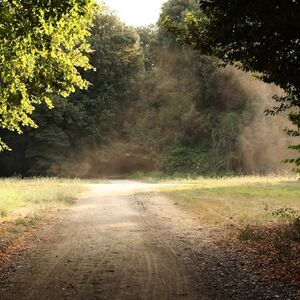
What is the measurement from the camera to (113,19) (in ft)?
157

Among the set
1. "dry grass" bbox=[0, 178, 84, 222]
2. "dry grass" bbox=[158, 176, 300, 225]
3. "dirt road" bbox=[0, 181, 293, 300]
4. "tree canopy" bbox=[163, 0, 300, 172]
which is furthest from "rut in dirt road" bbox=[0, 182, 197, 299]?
"tree canopy" bbox=[163, 0, 300, 172]

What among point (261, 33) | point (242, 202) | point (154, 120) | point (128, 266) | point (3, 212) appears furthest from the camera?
point (154, 120)

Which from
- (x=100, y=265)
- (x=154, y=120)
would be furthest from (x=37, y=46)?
(x=154, y=120)

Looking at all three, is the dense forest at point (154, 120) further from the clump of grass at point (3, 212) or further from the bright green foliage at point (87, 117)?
the clump of grass at point (3, 212)

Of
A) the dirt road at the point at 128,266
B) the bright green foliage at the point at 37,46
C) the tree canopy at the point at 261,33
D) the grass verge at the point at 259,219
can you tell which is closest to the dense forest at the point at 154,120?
the grass verge at the point at 259,219

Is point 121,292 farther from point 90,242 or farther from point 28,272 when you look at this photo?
point 90,242

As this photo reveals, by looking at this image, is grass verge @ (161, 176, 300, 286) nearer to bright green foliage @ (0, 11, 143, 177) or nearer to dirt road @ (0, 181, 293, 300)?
dirt road @ (0, 181, 293, 300)

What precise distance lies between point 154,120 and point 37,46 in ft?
115

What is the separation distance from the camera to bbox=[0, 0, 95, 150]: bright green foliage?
30.1 ft

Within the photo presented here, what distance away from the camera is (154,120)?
4569 centimetres

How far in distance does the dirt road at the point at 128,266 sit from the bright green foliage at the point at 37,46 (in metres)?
4.20

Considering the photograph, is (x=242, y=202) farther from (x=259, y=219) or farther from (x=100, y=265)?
(x=100, y=265)

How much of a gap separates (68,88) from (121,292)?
25.4 feet

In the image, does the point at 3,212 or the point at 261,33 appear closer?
the point at 261,33
